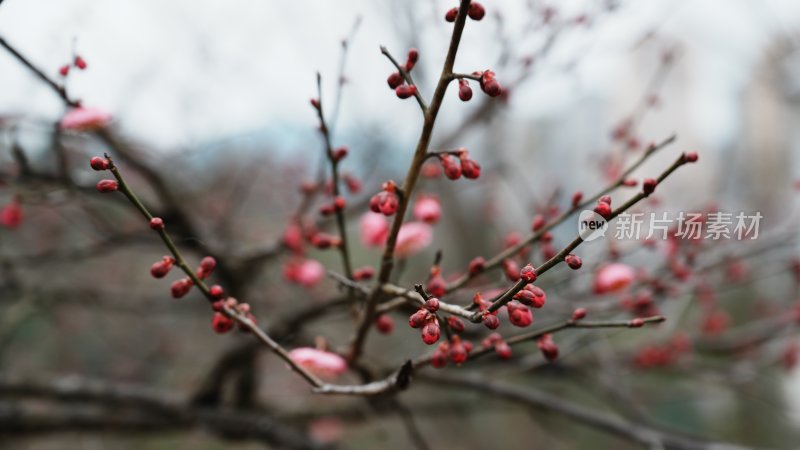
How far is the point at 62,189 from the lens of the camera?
1.73m

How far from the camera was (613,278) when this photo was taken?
1.55m

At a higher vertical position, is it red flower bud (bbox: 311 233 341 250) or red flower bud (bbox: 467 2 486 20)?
red flower bud (bbox: 311 233 341 250)

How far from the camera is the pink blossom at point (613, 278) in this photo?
1.54m

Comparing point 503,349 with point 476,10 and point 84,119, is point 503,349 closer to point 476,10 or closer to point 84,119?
point 476,10

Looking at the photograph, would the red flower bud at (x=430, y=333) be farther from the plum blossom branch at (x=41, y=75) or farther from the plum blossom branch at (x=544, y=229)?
the plum blossom branch at (x=41, y=75)

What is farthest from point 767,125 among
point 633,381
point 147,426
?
point 147,426

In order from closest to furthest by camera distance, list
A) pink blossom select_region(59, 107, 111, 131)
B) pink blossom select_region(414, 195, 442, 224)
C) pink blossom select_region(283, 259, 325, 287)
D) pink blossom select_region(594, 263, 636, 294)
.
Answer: pink blossom select_region(59, 107, 111, 131) → pink blossom select_region(414, 195, 442, 224) → pink blossom select_region(594, 263, 636, 294) → pink blossom select_region(283, 259, 325, 287)

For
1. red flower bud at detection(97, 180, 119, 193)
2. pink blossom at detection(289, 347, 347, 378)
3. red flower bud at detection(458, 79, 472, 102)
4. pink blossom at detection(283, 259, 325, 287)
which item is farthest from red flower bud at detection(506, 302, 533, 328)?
pink blossom at detection(283, 259, 325, 287)

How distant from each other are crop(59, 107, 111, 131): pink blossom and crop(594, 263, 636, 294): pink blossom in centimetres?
124

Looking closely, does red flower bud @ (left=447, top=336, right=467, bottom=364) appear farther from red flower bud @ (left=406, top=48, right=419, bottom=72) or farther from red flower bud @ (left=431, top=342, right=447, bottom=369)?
red flower bud @ (left=406, top=48, right=419, bottom=72)

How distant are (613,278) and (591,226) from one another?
0.69m

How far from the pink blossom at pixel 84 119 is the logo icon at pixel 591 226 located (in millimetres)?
1025

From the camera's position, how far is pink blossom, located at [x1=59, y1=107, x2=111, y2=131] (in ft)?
4.28

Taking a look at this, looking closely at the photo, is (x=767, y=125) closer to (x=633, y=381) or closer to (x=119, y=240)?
(x=633, y=381)
